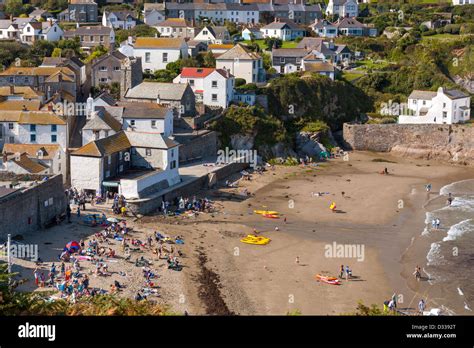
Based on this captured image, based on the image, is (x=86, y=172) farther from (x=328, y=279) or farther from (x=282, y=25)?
(x=282, y=25)

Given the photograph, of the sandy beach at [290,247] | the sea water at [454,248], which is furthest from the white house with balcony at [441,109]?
the sea water at [454,248]

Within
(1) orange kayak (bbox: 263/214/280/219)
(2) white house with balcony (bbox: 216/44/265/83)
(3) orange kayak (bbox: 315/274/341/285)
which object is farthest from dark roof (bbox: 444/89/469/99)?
(3) orange kayak (bbox: 315/274/341/285)

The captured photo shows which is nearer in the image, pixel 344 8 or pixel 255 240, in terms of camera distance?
pixel 255 240

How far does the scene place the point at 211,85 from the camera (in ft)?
167

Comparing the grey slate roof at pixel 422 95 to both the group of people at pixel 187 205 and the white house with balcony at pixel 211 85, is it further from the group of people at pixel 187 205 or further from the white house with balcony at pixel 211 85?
the group of people at pixel 187 205

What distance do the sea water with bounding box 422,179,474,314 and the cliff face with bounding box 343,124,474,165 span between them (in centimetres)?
1140

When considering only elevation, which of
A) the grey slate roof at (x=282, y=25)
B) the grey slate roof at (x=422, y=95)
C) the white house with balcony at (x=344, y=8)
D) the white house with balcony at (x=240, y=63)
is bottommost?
the grey slate roof at (x=422, y=95)

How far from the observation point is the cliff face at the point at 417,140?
5334cm

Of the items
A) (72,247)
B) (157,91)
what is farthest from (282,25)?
(72,247)

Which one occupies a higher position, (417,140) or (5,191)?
(5,191)

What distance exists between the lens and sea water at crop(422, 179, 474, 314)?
26172mm

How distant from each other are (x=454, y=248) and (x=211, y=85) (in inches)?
970

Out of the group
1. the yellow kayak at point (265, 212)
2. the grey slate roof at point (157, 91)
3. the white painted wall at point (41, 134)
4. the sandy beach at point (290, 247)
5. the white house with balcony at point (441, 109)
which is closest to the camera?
the sandy beach at point (290, 247)

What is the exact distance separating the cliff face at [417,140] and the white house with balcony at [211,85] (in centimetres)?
1103
